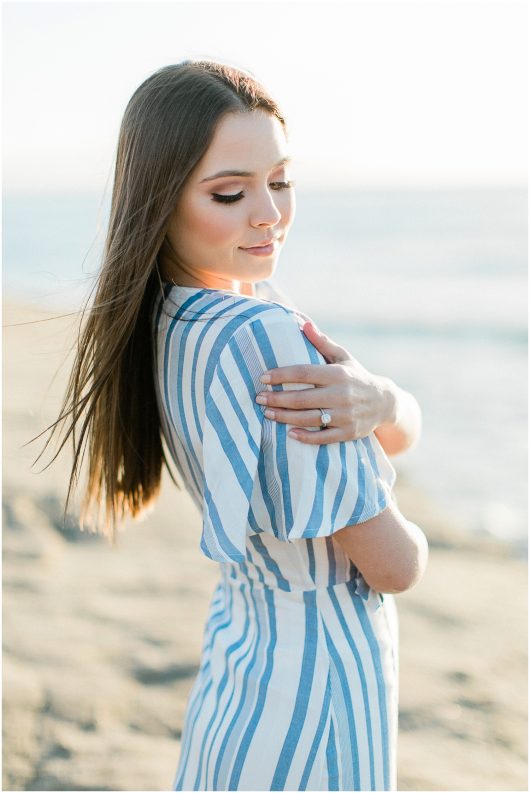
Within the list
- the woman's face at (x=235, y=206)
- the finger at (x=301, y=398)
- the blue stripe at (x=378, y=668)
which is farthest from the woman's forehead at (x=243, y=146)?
the blue stripe at (x=378, y=668)

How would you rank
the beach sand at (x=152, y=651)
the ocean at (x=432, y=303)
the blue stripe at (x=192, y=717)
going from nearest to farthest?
the blue stripe at (x=192, y=717) < the beach sand at (x=152, y=651) < the ocean at (x=432, y=303)

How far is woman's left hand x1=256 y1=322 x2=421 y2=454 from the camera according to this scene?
4.97ft

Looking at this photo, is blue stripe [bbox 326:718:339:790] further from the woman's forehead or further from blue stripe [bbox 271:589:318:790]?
the woman's forehead

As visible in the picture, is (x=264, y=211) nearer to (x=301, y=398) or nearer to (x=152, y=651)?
(x=301, y=398)

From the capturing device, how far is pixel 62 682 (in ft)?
11.2

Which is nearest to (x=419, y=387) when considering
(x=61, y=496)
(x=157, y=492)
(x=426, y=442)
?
(x=426, y=442)

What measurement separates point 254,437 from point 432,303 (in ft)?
48.0

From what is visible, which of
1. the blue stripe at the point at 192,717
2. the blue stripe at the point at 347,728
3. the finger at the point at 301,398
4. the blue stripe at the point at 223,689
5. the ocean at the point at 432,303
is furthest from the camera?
the ocean at the point at 432,303

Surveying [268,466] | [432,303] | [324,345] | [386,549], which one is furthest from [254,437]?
[432,303]

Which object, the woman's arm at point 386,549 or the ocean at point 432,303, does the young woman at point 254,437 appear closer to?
the woman's arm at point 386,549

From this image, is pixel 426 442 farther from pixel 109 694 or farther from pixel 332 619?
pixel 332 619

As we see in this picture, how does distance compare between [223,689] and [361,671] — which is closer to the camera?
[361,671]

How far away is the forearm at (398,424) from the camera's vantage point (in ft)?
5.78

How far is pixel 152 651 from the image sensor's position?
3.79 meters
